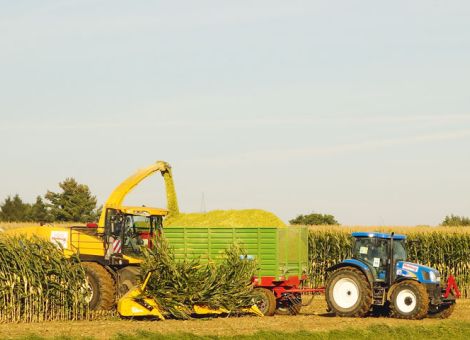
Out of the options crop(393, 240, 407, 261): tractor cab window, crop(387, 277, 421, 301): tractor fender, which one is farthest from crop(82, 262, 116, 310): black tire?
crop(393, 240, 407, 261): tractor cab window

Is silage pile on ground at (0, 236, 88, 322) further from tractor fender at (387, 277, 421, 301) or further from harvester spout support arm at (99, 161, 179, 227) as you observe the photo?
tractor fender at (387, 277, 421, 301)

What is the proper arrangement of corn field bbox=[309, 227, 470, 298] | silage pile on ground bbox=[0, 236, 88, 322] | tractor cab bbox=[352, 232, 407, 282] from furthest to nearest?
corn field bbox=[309, 227, 470, 298] < tractor cab bbox=[352, 232, 407, 282] < silage pile on ground bbox=[0, 236, 88, 322]

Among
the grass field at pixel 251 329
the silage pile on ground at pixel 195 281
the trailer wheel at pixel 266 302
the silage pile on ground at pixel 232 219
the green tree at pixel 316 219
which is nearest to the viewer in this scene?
the grass field at pixel 251 329

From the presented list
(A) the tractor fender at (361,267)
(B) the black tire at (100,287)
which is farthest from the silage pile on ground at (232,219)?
(B) the black tire at (100,287)

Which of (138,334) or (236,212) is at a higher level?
(236,212)

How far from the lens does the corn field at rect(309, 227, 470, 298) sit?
107ft

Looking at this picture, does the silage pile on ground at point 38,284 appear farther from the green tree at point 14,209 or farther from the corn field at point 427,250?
the green tree at point 14,209

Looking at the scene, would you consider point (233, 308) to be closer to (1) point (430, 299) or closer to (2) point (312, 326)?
(2) point (312, 326)

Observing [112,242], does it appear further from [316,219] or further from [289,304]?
[316,219]

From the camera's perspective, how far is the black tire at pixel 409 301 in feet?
67.9

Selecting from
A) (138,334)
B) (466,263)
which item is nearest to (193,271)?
(138,334)

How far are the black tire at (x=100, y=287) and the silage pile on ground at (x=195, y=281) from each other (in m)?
1.59

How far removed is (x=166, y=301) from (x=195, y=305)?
0.78m

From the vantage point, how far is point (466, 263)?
32.6 metres
